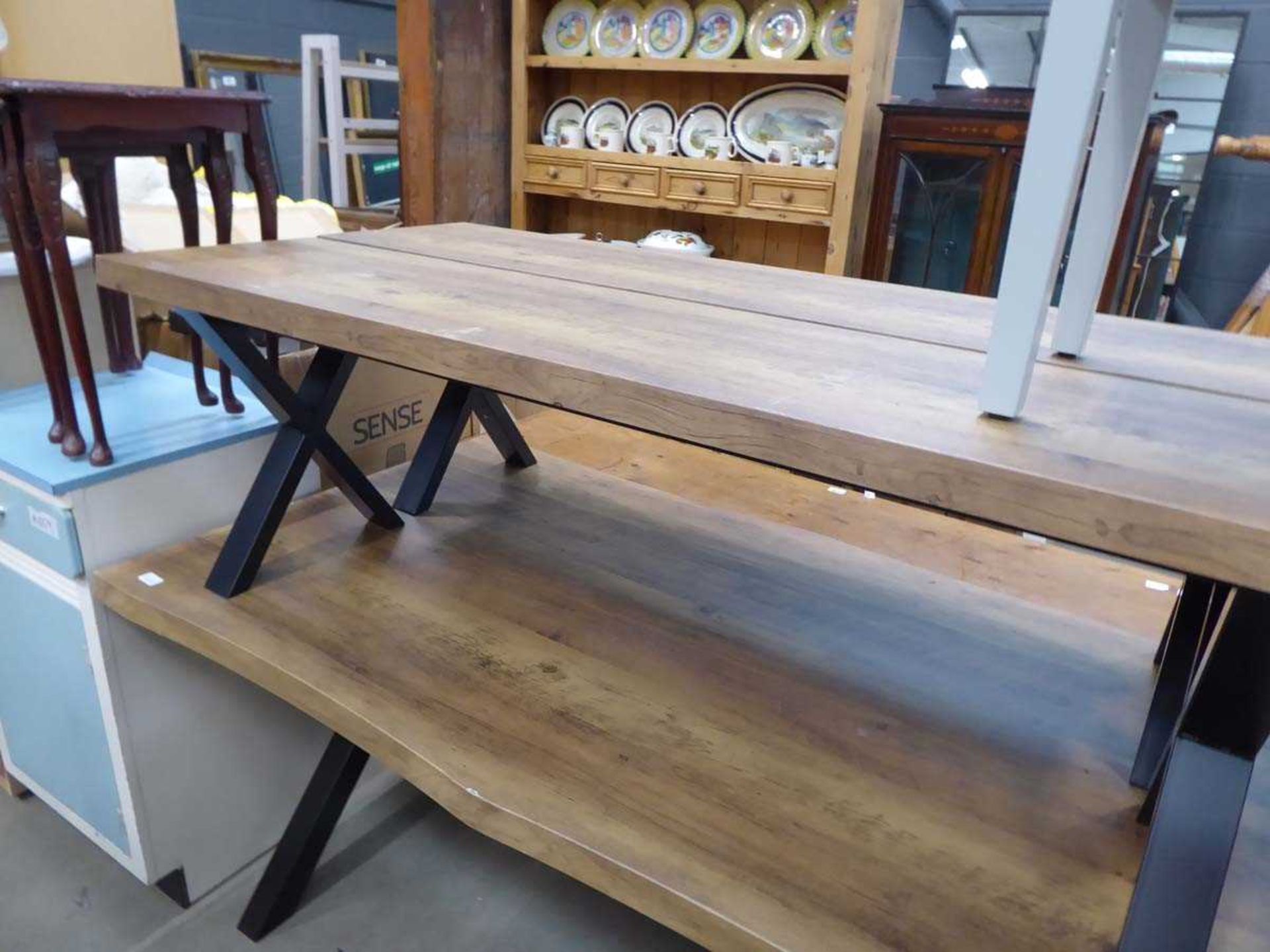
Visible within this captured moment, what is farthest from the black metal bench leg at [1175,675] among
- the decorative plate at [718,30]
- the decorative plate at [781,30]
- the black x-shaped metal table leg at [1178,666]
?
the decorative plate at [718,30]

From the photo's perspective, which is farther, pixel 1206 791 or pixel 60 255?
pixel 60 255

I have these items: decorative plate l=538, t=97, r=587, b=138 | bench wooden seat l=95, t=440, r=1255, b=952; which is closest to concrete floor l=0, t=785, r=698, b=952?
bench wooden seat l=95, t=440, r=1255, b=952

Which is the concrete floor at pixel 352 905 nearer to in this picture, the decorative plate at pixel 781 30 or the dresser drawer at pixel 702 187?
the dresser drawer at pixel 702 187

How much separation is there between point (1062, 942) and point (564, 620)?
705 mm

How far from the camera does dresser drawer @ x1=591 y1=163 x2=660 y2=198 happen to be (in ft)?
9.64

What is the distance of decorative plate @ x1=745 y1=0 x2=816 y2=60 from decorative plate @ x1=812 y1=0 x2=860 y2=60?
3cm

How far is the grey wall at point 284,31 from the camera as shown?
541cm

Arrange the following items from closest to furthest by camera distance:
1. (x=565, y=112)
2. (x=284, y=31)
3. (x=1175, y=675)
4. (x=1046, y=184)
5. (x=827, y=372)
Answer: (x=1046, y=184)
(x=827, y=372)
(x=1175, y=675)
(x=565, y=112)
(x=284, y=31)

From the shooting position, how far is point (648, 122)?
10.1 ft

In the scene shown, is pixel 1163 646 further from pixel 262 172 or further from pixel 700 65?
pixel 700 65

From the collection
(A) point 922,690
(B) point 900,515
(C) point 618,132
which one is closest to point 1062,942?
(A) point 922,690

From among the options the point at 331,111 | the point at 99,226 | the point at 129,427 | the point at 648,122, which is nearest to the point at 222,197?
the point at 99,226

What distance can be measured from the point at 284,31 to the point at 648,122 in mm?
3982

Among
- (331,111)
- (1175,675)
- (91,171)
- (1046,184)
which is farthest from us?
(331,111)
